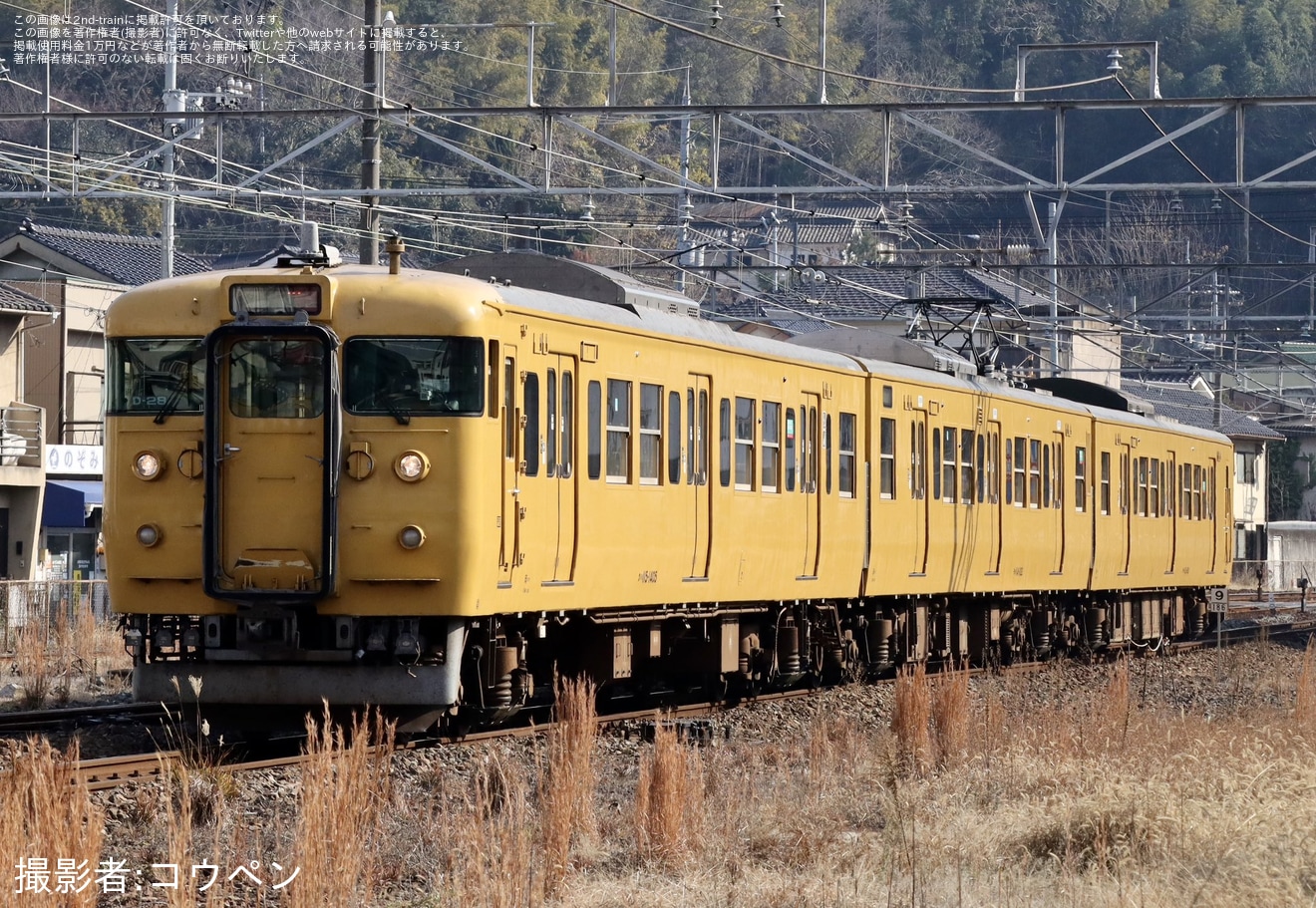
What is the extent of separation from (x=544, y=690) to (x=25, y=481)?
18351 mm

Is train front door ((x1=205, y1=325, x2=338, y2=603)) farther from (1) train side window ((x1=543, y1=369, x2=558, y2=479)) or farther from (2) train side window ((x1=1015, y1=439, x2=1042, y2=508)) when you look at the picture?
(2) train side window ((x1=1015, y1=439, x2=1042, y2=508))

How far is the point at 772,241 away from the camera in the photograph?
1642 inches

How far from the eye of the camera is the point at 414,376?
37.8 ft

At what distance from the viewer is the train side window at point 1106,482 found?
2386cm

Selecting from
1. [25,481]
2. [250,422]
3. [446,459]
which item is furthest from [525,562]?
[25,481]

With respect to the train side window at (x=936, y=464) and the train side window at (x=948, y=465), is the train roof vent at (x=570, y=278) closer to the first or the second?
the train side window at (x=936, y=464)

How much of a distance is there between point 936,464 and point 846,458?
226 cm

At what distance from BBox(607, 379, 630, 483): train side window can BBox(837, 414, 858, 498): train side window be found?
3974mm

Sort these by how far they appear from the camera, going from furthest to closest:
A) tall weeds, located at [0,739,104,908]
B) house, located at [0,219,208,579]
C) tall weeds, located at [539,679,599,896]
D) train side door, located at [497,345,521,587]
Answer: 1. house, located at [0,219,208,579]
2. train side door, located at [497,345,521,587]
3. tall weeds, located at [539,679,599,896]
4. tall weeds, located at [0,739,104,908]

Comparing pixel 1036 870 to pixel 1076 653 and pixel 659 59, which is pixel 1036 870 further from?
pixel 659 59

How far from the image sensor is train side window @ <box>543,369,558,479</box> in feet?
40.1

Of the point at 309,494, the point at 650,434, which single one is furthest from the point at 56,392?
the point at 309,494

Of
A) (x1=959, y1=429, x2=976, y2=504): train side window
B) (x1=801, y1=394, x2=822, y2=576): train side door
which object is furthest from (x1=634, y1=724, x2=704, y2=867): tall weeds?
(x1=959, y1=429, x2=976, y2=504): train side window

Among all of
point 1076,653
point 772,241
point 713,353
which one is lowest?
point 1076,653
